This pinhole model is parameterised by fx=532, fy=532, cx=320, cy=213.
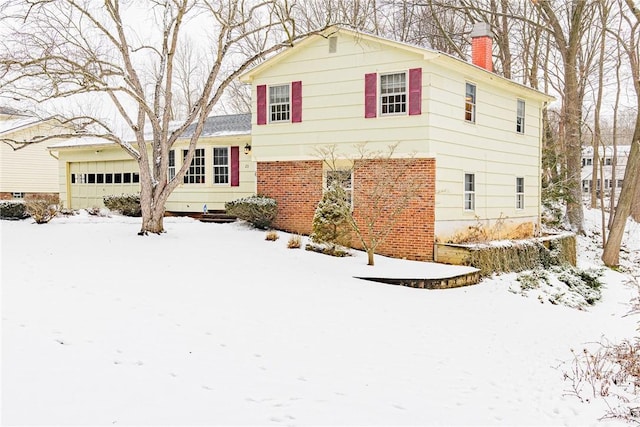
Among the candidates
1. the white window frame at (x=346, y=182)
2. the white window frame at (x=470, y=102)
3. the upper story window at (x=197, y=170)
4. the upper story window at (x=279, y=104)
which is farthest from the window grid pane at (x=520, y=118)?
the upper story window at (x=197, y=170)

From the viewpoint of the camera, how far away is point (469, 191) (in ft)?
49.9

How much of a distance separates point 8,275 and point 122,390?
16.9ft

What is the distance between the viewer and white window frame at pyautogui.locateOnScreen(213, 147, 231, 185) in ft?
63.7

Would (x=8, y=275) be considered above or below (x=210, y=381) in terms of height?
above

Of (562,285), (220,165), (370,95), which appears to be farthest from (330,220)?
(220,165)

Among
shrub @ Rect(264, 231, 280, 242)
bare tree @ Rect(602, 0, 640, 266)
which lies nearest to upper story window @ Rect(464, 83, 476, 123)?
shrub @ Rect(264, 231, 280, 242)

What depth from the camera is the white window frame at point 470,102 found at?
1500cm

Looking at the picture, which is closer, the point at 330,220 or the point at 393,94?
the point at 330,220

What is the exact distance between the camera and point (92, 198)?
893 inches

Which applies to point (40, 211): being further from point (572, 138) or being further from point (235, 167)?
point (572, 138)

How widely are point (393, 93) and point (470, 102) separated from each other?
254 cm

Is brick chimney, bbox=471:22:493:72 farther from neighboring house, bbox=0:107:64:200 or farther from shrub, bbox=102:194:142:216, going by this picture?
neighboring house, bbox=0:107:64:200

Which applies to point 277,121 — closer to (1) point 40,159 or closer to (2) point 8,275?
(2) point 8,275

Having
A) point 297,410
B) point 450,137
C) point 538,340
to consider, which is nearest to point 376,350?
point 297,410
